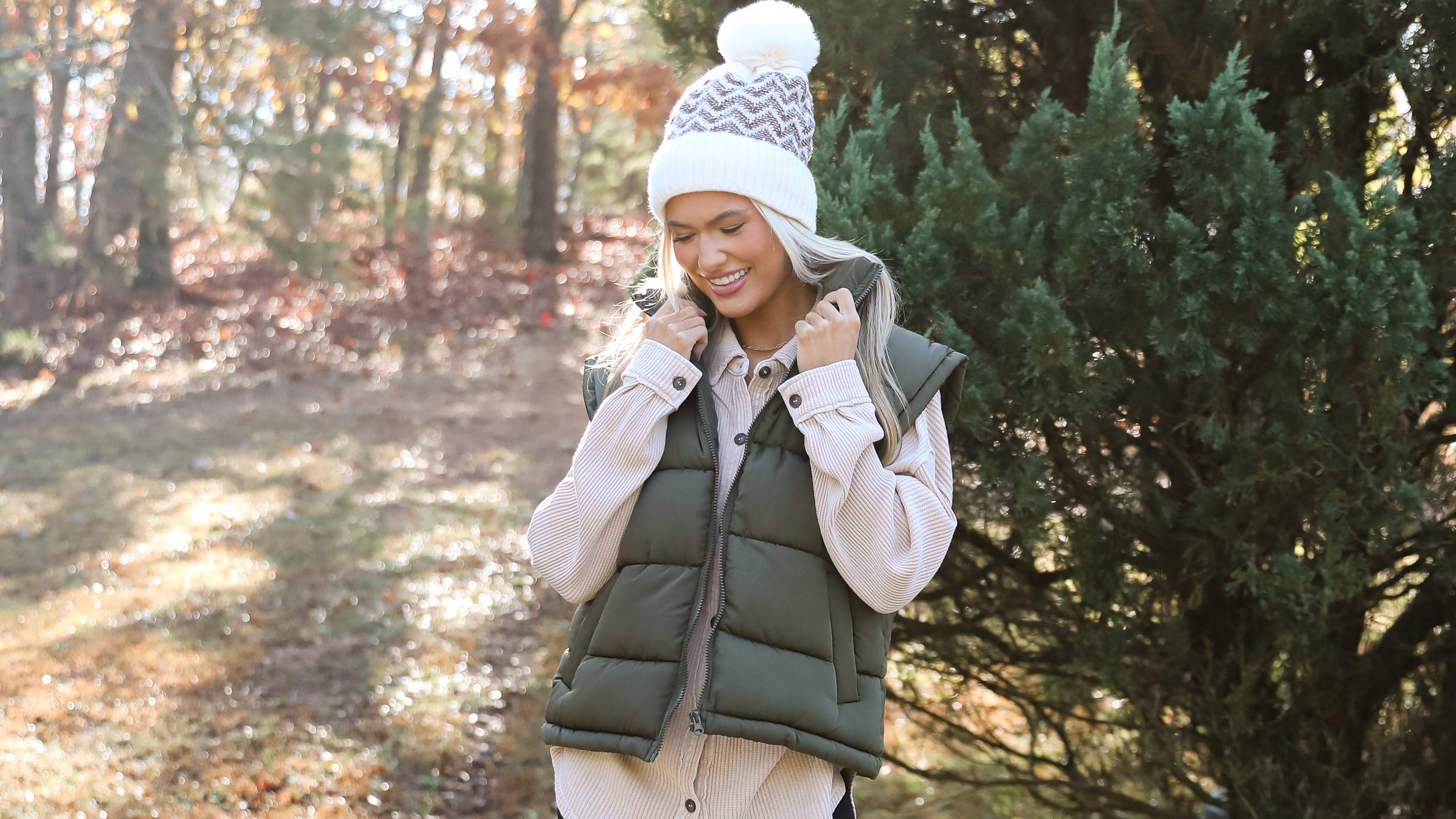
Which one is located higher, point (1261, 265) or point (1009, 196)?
point (1009, 196)

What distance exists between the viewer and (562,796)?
2.42 meters

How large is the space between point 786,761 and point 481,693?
13.0 feet

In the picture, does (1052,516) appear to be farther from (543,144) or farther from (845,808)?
(543,144)

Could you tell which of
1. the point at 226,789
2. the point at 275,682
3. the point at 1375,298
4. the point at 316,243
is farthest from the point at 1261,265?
the point at 316,243

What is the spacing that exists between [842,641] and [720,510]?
342 mm

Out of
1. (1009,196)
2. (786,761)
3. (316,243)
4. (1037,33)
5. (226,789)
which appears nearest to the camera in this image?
(786,761)

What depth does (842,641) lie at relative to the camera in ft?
7.42

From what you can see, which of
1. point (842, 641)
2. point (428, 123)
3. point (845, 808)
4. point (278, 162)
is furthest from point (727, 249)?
point (428, 123)

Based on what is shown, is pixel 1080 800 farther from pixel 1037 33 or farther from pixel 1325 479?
pixel 1037 33

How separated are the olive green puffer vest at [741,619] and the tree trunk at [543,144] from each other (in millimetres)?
15246

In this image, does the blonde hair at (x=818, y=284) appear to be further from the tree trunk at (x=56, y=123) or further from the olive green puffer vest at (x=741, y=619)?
the tree trunk at (x=56, y=123)

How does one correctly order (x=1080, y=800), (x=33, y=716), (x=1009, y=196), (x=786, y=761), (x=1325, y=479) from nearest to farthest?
(x=786, y=761) → (x=1325, y=479) → (x=1009, y=196) → (x=1080, y=800) → (x=33, y=716)

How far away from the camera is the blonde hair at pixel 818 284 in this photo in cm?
232

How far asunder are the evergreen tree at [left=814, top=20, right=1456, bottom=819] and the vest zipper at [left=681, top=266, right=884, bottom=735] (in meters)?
0.83
